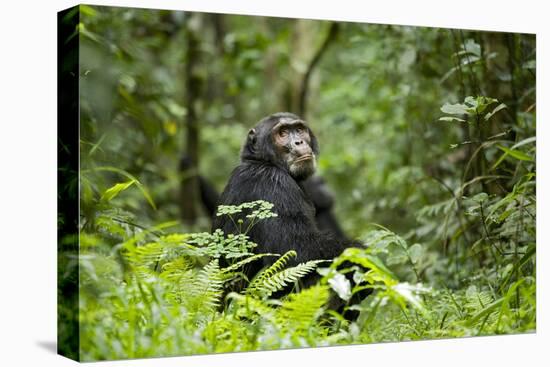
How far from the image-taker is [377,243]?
608 cm

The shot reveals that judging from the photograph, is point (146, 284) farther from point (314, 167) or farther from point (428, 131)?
point (428, 131)

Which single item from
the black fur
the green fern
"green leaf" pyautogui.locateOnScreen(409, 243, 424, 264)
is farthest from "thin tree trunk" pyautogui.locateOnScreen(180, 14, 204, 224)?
the green fern

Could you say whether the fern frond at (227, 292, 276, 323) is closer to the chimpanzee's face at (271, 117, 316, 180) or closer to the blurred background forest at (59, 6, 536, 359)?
the blurred background forest at (59, 6, 536, 359)

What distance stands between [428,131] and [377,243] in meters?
2.16

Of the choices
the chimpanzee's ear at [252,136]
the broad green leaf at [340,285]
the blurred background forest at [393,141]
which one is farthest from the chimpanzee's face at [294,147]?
the broad green leaf at [340,285]

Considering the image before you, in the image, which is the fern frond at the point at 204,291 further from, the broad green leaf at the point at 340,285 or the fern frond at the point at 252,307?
the broad green leaf at the point at 340,285

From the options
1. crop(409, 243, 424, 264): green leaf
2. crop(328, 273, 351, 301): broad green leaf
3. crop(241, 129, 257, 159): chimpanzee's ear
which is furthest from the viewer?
crop(241, 129, 257, 159): chimpanzee's ear

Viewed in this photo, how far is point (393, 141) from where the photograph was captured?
386 inches

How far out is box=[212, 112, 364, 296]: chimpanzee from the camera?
5750mm

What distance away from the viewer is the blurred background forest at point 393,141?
18.3 ft

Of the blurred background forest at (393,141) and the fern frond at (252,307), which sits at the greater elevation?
the blurred background forest at (393,141)

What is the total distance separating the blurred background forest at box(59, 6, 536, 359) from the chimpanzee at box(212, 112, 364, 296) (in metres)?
0.68

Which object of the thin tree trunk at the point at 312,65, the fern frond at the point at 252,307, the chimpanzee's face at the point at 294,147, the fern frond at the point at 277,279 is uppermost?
the thin tree trunk at the point at 312,65

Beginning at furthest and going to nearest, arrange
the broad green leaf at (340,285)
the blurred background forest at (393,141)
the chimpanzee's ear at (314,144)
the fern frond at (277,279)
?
the chimpanzee's ear at (314,144), the blurred background forest at (393,141), the fern frond at (277,279), the broad green leaf at (340,285)
